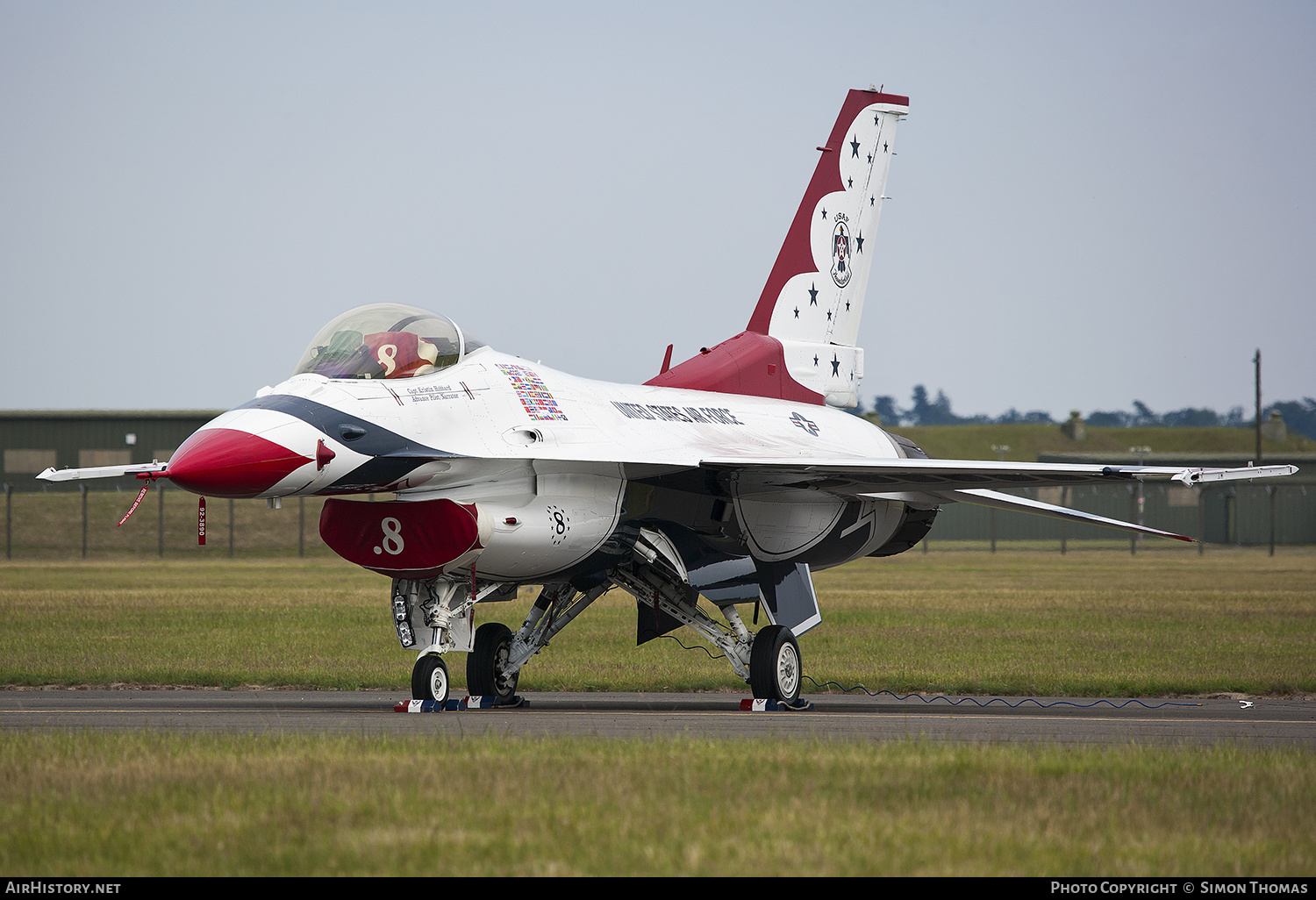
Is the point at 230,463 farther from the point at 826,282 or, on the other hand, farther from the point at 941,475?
the point at 826,282

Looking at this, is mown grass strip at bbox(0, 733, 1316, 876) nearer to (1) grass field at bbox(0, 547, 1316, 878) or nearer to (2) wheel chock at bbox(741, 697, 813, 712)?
(1) grass field at bbox(0, 547, 1316, 878)

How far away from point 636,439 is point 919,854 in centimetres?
821

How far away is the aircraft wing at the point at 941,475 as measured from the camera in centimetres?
1265

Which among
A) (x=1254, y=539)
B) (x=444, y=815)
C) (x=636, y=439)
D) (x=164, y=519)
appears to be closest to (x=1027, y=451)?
(x=1254, y=539)

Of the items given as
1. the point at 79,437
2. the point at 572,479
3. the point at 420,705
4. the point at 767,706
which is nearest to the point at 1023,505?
the point at 767,706

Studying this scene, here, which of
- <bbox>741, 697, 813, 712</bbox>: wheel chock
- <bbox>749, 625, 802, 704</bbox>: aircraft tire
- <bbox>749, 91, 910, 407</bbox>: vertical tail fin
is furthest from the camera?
<bbox>749, 91, 910, 407</bbox>: vertical tail fin

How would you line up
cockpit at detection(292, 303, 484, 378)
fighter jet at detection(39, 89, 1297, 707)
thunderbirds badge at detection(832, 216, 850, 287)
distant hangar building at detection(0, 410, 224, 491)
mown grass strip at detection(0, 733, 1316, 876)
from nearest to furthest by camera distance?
mown grass strip at detection(0, 733, 1316, 876)
fighter jet at detection(39, 89, 1297, 707)
cockpit at detection(292, 303, 484, 378)
thunderbirds badge at detection(832, 216, 850, 287)
distant hangar building at detection(0, 410, 224, 491)

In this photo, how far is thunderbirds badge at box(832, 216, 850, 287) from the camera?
61.9 feet

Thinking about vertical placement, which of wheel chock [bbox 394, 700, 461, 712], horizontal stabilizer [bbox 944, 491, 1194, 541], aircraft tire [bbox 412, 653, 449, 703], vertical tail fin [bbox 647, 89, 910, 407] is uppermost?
vertical tail fin [bbox 647, 89, 910, 407]

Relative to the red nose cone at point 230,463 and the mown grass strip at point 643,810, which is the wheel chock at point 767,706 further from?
the red nose cone at point 230,463

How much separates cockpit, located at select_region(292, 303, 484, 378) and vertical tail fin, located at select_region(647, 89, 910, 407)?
506 centimetres

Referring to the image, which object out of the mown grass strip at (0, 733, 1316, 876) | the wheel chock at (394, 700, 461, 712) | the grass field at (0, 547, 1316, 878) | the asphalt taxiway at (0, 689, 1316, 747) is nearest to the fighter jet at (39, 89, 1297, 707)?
the wheel chock at (394, 700, 461, 712)

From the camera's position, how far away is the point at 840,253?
62.2ft

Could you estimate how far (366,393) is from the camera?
38.8 ft
